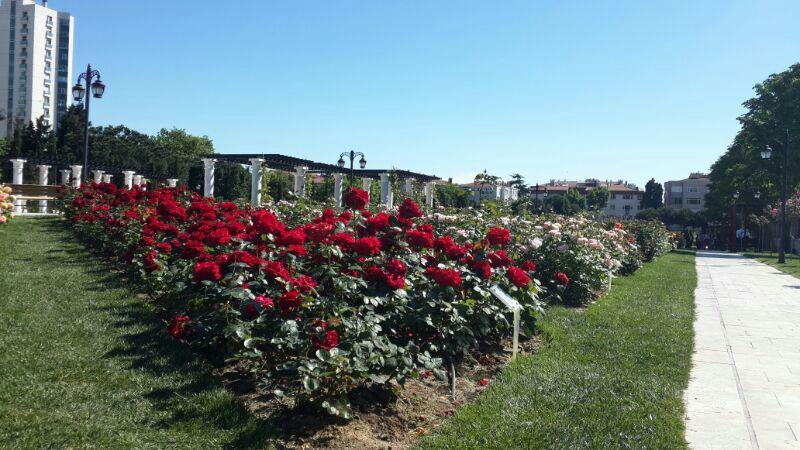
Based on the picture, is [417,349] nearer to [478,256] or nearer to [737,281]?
[478,256]

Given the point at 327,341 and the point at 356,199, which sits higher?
A: the point at 356,199

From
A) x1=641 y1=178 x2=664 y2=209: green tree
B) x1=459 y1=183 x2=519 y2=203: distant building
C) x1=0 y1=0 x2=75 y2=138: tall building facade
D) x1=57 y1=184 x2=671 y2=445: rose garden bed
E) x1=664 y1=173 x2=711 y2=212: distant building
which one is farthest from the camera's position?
x1=664 y1=173 x2=711 y2=212: distant building

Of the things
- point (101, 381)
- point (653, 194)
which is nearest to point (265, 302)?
point (101, 381)

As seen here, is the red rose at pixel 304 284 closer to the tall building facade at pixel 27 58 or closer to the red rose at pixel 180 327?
the red rose at pixel 180 327

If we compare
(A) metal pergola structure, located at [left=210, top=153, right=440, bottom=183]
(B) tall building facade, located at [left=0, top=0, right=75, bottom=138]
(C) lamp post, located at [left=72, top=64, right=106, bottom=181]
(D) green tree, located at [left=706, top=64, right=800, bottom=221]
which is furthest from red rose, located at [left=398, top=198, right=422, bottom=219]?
(B) tall building facade, located at [left=0, top=0, right=75, bottom=138]

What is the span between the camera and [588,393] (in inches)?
182

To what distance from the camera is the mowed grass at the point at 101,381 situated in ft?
10.9

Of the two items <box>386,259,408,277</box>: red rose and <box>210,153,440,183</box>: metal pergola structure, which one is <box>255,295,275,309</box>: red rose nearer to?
<box>386,259,408,277</box>: red rose

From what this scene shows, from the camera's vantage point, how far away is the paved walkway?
415 centimetres

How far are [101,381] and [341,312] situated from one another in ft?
5.43

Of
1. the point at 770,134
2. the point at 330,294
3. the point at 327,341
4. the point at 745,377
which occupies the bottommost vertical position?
the point at 745,377

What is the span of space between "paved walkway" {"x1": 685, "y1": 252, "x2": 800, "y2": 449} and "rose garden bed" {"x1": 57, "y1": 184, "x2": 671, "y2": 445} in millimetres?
1575

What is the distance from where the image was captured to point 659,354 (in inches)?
242

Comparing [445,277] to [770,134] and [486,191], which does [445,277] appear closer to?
[486,191]
